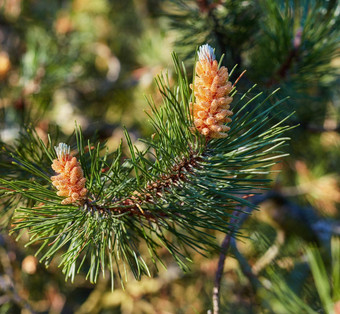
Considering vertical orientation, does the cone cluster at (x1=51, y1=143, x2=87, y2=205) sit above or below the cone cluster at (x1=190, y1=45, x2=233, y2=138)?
below

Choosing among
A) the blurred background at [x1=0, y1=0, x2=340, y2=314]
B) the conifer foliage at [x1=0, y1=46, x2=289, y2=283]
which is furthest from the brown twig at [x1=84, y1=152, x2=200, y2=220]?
the blurred background at [x1=0, y1=0, x2=340, y2=314]

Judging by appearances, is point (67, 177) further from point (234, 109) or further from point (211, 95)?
point (234, 109)

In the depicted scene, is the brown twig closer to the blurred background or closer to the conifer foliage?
the conifer foliage

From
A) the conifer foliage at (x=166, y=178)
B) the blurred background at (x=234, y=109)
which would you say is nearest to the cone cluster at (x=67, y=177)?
the conifer foliage at (x=166, y=178)

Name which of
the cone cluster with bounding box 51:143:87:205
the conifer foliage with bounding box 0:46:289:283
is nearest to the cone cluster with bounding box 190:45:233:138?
the conifer foliage with bounding box 0:46:289:283

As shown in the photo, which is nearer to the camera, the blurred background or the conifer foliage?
the conifer foliage

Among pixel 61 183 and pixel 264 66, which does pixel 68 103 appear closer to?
pixel 264 66

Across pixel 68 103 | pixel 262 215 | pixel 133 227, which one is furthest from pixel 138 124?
pixel 133 227
